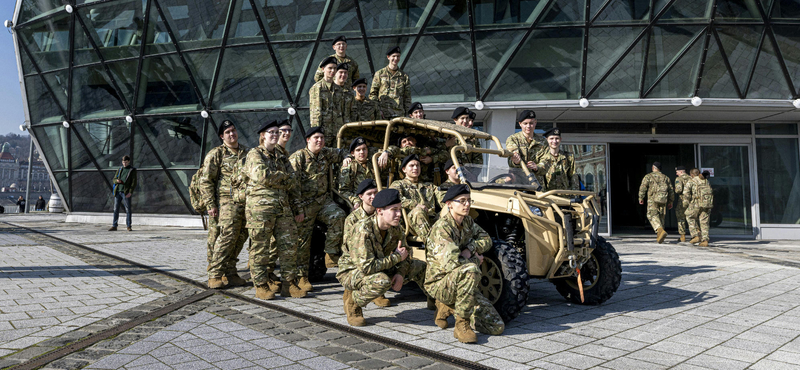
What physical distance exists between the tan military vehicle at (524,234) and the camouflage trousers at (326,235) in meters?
0.71

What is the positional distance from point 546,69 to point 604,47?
4.55 feet

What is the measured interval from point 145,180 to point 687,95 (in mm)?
14954

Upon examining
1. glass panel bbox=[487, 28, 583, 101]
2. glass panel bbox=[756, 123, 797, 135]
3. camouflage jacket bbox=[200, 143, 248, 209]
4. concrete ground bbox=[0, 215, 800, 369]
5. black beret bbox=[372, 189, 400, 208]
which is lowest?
concrete ground bbox=[0, 215, 800, 369]

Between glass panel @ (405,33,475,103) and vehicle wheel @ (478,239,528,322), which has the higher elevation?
glass panel @ (405,33,475,103)

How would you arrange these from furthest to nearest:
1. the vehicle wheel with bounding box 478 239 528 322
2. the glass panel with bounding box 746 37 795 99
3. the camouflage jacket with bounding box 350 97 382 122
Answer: the glass panel with bounding box 746 37 795 99 → the camouflage jacket with bounding box 350 97 382 122 → the vehicle wheel with bounding box 478 239 528 322

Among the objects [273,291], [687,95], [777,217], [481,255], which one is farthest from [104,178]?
[777,217]

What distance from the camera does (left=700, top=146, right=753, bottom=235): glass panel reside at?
13906 mm

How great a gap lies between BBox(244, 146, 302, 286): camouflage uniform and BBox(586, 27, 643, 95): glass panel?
29.0ft

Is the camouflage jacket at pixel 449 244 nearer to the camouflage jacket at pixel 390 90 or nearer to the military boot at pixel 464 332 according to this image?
the military boot at pixel 464 332

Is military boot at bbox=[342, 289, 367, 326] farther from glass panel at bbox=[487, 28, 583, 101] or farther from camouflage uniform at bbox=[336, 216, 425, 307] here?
glass panel at bbox=[487, 28, 583, 101]

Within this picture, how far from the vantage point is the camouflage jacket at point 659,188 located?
12.5 m

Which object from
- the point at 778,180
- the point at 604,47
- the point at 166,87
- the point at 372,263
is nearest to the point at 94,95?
the point at 166,87

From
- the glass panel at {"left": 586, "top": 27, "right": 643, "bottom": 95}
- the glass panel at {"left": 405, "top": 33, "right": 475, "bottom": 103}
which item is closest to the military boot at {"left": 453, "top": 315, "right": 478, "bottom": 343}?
the glass panel at {"left": 405, "top": 33, "right": 475, "bottom": 103}

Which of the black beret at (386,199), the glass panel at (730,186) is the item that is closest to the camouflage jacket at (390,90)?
the black beret at (386,199)
